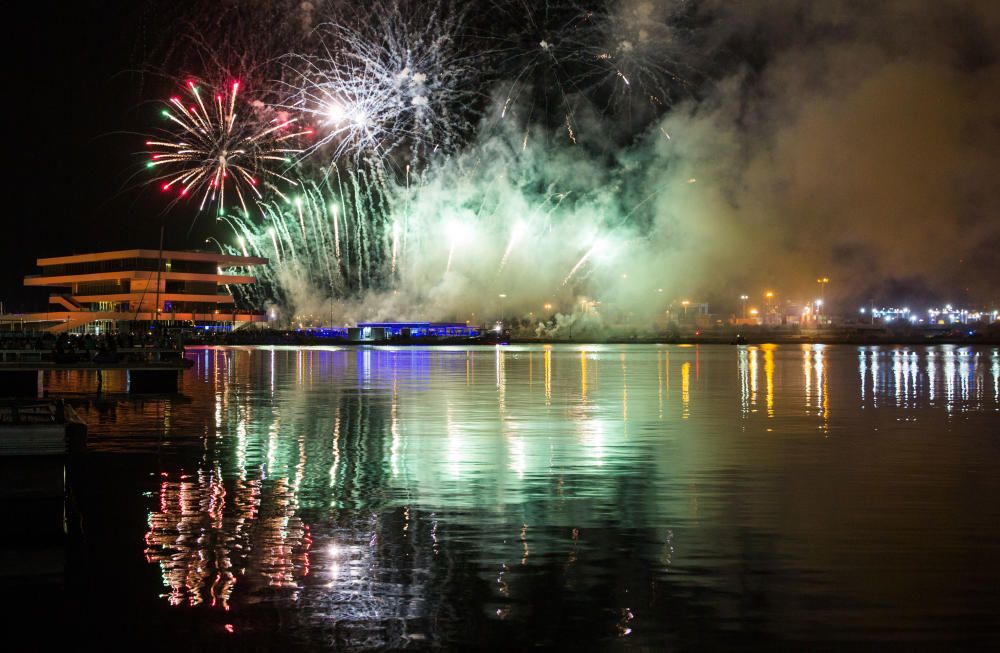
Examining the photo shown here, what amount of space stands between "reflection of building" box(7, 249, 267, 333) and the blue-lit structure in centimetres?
2789

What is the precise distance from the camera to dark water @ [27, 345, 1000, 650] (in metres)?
7.77

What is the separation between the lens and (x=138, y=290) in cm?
12538

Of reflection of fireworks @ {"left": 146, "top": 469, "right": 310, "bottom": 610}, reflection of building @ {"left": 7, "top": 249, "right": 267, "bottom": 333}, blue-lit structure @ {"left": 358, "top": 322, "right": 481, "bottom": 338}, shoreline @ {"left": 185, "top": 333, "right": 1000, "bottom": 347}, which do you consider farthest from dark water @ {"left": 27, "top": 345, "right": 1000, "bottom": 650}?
reflection of building @ {"left": 7, "top": 249, "right": 267, "bottom": 333}

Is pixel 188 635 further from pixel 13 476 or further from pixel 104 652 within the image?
pixel 13 476

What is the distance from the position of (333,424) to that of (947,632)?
15975 mm

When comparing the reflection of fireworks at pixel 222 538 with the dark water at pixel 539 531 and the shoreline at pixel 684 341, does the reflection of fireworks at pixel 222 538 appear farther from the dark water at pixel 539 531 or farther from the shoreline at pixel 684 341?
the shoreline at pixel 684 341

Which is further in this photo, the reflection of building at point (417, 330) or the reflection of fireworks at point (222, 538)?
the reflection of building at point (417, 330)

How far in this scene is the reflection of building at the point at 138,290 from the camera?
408 feet

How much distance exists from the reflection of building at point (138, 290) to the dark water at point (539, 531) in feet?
347

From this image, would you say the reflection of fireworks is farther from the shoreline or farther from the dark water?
the shoreline

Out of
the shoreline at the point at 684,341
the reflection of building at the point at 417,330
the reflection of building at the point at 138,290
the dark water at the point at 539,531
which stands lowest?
the dark water at the point at 539,531

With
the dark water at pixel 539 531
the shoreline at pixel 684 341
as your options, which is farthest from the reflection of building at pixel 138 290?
the dark water at pixel 539 531

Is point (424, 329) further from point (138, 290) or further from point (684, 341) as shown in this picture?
point (138, 290)

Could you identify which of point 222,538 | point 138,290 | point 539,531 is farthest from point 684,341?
point 222,538
